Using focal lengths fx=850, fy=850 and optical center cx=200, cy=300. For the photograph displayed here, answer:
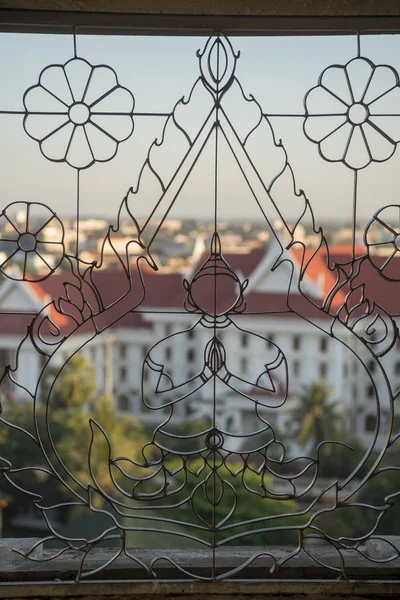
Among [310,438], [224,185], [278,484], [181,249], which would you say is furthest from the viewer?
[310,438]

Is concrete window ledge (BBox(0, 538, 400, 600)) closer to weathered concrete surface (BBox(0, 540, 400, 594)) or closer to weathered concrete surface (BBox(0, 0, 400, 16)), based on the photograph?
weathered concrete surface (BBox(0, 540, 400, 594))

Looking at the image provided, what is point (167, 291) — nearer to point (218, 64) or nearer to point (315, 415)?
point (315, 415)

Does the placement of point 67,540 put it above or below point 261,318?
below

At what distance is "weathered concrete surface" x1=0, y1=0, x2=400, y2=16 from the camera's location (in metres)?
1.07

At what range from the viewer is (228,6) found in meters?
1.08

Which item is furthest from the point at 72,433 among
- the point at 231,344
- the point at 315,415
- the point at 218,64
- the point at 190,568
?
the point at 218,64

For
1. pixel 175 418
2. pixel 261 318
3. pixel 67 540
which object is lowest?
pixel 175 418

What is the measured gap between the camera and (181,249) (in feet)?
24.1

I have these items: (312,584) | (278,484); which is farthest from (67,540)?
(278,484)

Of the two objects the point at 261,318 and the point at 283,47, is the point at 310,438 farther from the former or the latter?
→ the point at 283,47

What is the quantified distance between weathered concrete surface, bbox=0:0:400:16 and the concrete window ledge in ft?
2.36

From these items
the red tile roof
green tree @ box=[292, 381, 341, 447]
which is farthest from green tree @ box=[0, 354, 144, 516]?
green tree @ box=[292, 381, 341, 447]

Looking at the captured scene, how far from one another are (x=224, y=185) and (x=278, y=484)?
4.23 metres

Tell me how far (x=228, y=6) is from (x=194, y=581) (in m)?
0.75
